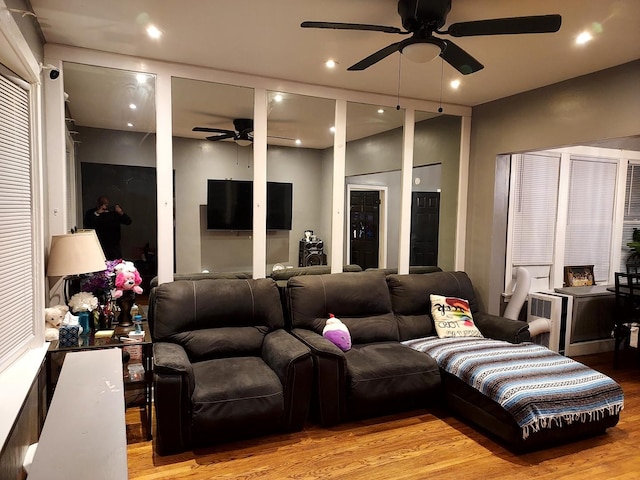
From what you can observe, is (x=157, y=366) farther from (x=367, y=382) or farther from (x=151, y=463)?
(x=367, y=382)

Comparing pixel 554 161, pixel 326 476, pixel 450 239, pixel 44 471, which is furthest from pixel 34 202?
pixel 554 161

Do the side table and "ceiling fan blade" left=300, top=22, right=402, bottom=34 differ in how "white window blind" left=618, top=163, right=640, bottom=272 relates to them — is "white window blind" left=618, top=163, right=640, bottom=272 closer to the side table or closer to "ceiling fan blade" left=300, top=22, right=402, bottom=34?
"ceiling fan blade" left=300, top=22, right=402, bottom=34

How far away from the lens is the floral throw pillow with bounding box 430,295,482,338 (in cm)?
377

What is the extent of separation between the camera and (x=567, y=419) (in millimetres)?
2676

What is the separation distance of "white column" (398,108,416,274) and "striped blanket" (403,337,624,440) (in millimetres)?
1271

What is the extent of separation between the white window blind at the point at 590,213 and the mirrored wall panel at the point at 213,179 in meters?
3.72

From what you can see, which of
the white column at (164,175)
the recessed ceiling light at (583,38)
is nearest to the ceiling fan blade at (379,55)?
the recessed ceiling light at (583,38)

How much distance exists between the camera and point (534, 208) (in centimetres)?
460

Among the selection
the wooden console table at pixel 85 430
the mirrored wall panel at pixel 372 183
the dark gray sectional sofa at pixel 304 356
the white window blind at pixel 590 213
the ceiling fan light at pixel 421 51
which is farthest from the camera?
the white window blind at pixel 590 213

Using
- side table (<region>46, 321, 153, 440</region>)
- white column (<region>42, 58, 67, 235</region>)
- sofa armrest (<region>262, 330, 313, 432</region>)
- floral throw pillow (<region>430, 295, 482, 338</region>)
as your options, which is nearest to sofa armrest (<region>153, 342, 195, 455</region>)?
side table (<region>46, 321, 153, 440</region>)

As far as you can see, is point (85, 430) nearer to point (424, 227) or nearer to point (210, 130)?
point (210, 130)

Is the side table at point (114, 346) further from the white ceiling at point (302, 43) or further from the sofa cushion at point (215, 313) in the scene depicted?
the white ceiling at point (302, 43)

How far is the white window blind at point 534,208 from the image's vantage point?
4488 mm

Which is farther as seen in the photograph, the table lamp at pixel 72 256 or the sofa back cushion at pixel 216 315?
the sofa back cushion at pixel 216 315
